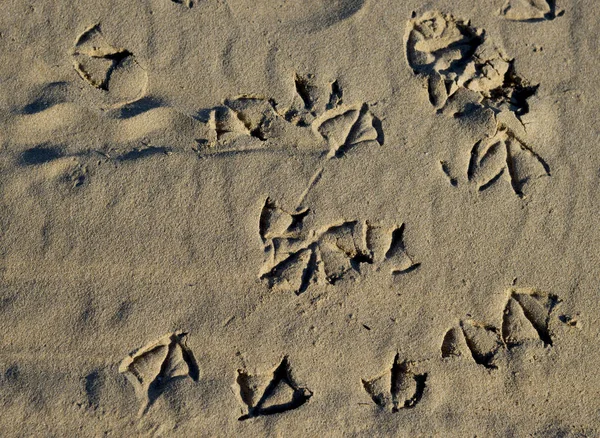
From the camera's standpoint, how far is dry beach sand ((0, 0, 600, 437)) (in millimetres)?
1839

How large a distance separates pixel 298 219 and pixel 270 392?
63 centimetres

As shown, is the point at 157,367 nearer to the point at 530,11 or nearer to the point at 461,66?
the point at 461,66

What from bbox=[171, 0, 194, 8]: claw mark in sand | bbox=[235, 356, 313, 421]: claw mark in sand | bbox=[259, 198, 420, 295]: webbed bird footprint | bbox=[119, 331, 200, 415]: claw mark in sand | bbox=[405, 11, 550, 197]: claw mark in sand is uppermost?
bbox=[171, 0, 194, 8]: claw mark in sand

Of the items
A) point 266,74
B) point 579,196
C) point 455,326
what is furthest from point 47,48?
point 579,196

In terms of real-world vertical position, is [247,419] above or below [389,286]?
below

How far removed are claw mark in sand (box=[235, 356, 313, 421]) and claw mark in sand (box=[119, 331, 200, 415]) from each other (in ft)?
0.58

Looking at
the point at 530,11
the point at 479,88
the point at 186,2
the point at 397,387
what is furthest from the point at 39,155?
the point at 530,11

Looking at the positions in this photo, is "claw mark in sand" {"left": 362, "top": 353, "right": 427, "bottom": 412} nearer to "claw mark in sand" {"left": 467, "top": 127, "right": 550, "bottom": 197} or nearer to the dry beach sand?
the dry beach sand

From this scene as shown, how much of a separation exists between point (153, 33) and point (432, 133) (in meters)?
1.13

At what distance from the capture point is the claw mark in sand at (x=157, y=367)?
1.82m

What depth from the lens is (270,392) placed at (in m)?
1.85

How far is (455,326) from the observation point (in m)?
1.89

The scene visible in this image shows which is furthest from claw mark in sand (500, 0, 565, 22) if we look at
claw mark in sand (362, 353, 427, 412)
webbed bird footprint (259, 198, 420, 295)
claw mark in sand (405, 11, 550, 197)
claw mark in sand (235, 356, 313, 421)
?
claw mark in sand (235, 356, 313, 421)

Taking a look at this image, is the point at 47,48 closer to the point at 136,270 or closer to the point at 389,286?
the point at 136,270
